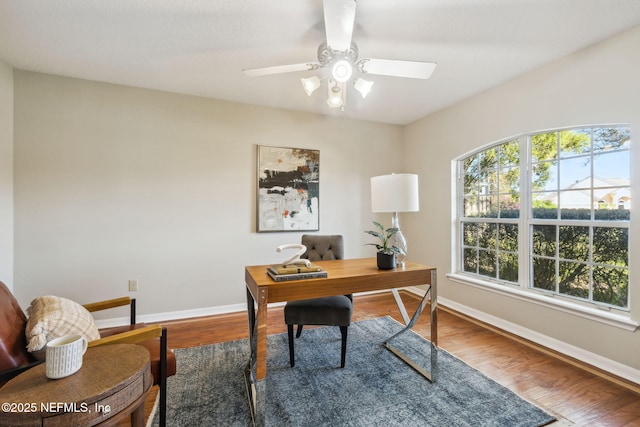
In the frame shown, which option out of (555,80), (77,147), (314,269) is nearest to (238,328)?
(314,269)

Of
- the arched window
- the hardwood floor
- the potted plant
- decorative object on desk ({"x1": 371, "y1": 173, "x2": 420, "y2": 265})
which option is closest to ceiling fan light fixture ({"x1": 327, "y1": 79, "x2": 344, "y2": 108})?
decorative object on desk ({"x1": 371, "y1": 173, "x2": 420, "y2": 265})

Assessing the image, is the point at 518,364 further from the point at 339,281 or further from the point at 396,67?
the point at 396,67

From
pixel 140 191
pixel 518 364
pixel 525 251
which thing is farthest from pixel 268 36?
pixel 518 364

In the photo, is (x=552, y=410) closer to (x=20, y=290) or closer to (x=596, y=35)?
(x=596, y=35)

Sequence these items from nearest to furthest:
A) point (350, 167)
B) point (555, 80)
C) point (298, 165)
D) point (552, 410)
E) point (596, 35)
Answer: point (552, 410)
point (596, 35)
point (555, 80)
point (298, 165)
point (350, 167)

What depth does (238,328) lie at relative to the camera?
109 inches

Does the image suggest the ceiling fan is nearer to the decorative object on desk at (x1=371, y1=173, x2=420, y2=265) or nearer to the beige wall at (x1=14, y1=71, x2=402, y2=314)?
the decorative object on desk at (x1=371, y1=173, x2=420, y2=265)

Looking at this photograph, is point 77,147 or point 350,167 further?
point 350,167

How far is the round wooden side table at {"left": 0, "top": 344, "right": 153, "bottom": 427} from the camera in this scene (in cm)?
88

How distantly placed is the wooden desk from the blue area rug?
0.44ft

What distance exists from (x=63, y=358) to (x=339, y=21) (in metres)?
1.92

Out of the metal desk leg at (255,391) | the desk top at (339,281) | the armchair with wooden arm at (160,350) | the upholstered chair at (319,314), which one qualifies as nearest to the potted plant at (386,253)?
the desk top at (339,281)

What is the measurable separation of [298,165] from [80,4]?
7.33 ft

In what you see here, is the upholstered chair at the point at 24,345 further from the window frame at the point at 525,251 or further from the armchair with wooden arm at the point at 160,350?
the window frame at the point at 525,251
